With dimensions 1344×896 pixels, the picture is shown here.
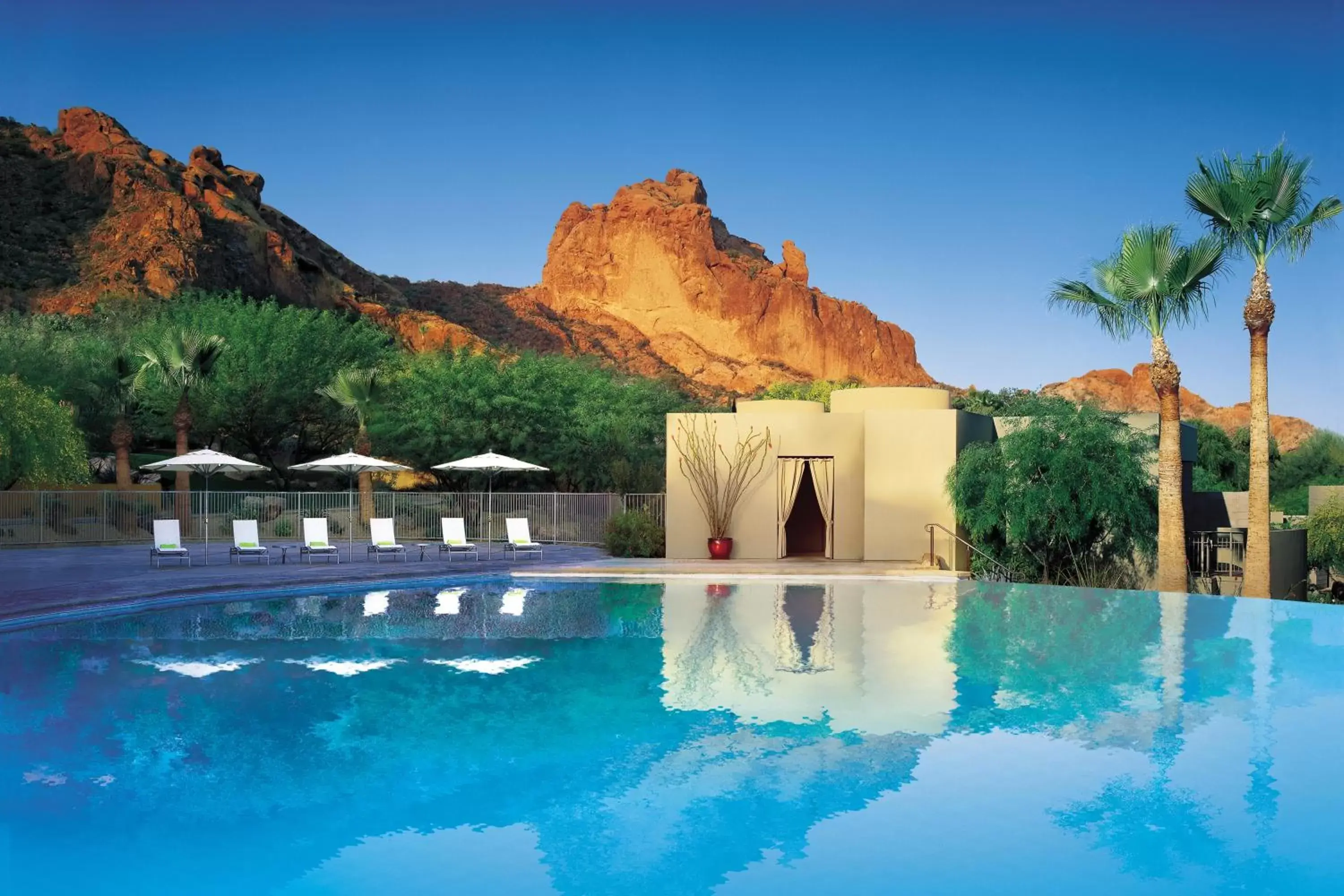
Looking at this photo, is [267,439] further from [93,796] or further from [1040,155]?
[1040,155]

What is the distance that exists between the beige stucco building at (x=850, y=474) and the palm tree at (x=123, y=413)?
16.5m

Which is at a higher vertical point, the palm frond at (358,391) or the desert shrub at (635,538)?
the palm frond at (358,391)

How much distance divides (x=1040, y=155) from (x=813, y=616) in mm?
39387

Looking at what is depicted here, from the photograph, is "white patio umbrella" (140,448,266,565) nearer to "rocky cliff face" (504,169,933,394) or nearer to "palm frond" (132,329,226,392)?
"palm frond" (132,329,226,392)

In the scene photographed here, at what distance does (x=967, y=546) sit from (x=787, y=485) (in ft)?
11.7

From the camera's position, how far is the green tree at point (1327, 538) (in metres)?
23.1

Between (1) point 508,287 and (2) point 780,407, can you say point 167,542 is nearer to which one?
(2) point 780,407

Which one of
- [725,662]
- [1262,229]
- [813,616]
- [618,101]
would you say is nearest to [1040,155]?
[618,101]

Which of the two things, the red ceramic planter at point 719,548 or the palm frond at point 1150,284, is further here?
the red ceramic planter at point 719,548

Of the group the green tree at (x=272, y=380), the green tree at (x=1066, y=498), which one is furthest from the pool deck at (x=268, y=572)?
the green tree at (x=272, y=380)

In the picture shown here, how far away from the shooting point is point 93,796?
6383mm

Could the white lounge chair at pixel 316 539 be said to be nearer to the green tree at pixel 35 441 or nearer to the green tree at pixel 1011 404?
the green tree at pixel 35 441

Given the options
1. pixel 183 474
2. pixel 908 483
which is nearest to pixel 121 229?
pixel 183 474

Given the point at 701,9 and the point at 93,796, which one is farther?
the point at 701,9
